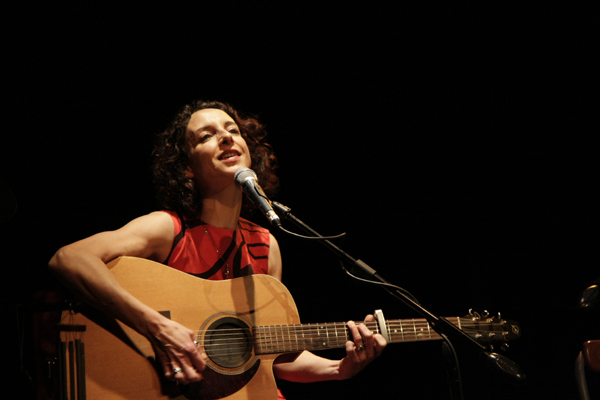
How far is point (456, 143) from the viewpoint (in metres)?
3.74

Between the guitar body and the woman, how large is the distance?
0.08m

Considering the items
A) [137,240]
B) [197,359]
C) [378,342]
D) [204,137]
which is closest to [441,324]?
[378,342]

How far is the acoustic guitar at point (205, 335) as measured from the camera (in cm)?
183

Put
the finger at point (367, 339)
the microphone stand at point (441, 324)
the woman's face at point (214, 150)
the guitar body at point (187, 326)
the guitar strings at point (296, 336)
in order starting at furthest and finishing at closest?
the woman's face at point (214, 150) → the finger at point (367, 339) → the guitar strings at point (296, 336) → the guitar body at point (187, 326) → the microphone stand at point (441, 324)

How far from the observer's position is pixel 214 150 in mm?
2545

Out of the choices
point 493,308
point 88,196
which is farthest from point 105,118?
point 493,308

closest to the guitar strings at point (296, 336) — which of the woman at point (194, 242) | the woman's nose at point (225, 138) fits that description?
the woman at point (194, 242)

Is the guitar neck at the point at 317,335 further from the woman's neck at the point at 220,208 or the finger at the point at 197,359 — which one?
the woman's neck at the point at 220,208

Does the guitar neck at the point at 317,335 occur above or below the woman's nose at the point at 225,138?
below

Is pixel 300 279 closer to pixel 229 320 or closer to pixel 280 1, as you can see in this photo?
pixel 229 320

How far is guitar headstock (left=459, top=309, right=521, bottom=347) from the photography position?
253 centimetres

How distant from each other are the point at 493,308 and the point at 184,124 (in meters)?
2.81

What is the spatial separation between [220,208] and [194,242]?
Result: 292 mm

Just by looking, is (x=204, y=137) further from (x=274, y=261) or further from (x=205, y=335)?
(x=205, y=335)
